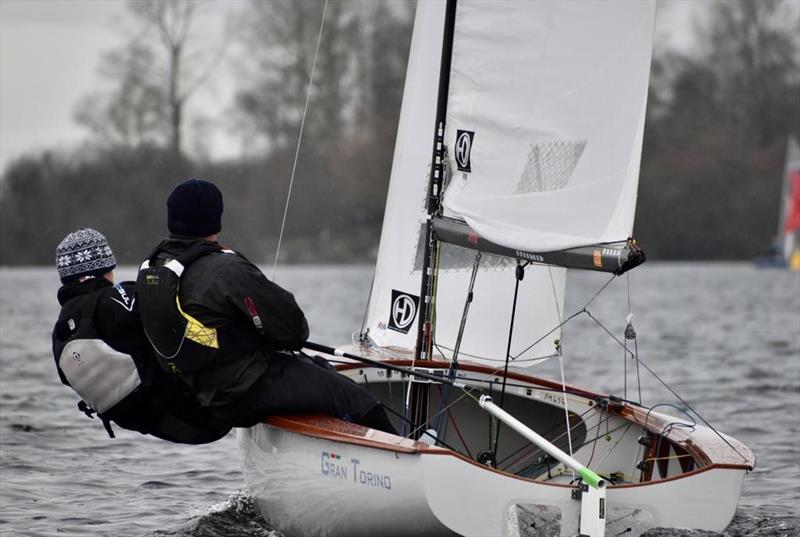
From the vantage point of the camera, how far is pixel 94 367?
443 centimetres

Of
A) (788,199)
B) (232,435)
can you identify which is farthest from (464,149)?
(788,199)

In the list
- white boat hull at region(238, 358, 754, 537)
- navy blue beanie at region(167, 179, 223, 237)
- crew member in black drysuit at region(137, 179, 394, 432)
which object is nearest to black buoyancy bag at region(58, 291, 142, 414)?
crew member in black drysuit at region(137, 179, 394, 432)

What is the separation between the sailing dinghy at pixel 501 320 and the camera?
4.14 metres

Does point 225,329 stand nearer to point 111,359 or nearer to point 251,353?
point 251,353

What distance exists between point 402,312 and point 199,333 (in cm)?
168

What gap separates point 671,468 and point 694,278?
875 inches

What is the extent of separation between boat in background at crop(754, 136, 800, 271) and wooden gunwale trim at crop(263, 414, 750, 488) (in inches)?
1021

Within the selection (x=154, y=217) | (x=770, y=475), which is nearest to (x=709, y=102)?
(x=154, y=217)

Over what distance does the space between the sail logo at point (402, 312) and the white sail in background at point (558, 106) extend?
3.13 ft

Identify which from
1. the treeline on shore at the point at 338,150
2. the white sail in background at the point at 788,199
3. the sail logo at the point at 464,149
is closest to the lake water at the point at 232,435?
the sail logo at the point at 464,149

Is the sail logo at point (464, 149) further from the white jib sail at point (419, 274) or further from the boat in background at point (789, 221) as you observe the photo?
the boat in background at point (789, 221)

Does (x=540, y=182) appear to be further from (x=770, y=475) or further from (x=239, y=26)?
(x=239, y=26)

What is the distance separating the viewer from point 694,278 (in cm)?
2658

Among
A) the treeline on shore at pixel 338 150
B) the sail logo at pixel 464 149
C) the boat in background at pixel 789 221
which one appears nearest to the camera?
the sail logo at pixel 464 149
